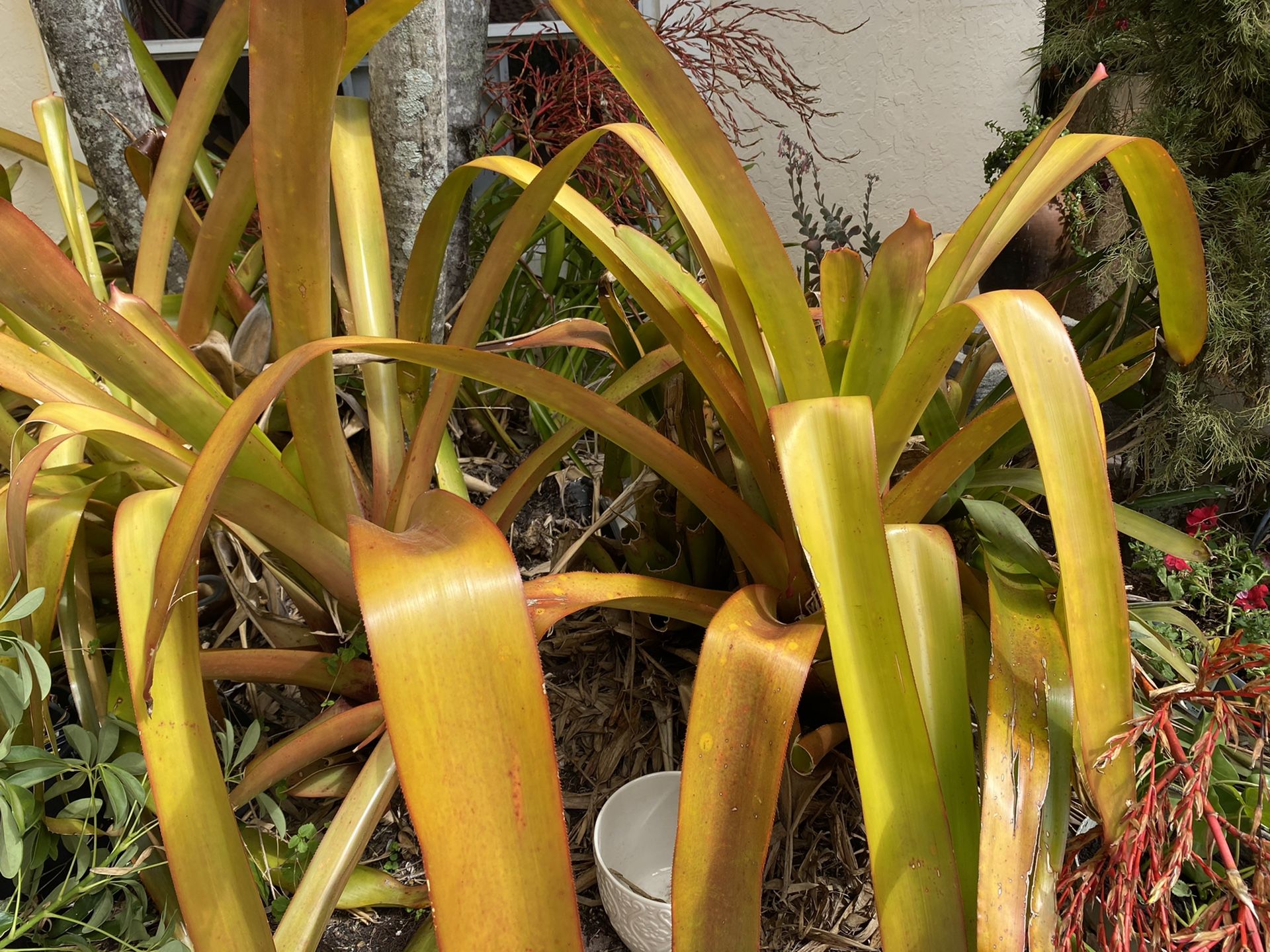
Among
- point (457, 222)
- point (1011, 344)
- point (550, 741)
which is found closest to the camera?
point (550, 741)

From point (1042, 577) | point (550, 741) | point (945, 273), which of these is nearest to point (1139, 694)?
point (1042, 577)

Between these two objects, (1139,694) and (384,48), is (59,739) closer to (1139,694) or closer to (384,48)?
(384,48)

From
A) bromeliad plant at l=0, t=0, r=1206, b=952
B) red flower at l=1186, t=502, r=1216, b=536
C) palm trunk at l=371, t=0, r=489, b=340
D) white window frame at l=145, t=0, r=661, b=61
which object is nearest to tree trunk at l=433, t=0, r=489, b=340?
palm trunk at l=371, t=0, r=489, b=340

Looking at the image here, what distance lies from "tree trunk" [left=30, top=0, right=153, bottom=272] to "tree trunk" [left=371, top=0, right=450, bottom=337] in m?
0.35

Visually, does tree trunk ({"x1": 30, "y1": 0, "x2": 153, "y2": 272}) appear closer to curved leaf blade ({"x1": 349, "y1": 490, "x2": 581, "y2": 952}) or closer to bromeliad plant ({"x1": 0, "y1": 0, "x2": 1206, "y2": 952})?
bromeliad plant ({"x1": 0, "y1": 0, "x2": 1206, "y2": 952})

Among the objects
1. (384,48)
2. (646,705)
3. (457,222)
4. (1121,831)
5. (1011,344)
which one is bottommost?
(646,705)

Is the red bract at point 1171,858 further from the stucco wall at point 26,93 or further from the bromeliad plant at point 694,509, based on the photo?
the stucco wall at point 26,93

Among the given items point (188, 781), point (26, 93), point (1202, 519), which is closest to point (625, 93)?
point (1202, 519)

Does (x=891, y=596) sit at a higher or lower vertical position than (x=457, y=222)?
lower

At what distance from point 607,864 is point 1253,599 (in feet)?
2.73

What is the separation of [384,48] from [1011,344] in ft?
2.86

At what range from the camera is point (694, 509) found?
0.94 metres

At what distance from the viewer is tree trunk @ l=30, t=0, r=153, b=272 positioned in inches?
42.6

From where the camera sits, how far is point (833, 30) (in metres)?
1.79
